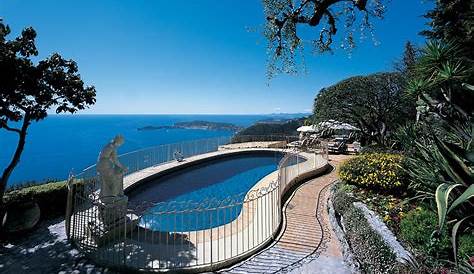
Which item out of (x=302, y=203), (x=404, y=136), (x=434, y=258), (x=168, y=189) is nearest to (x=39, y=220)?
(x=168, y=189)

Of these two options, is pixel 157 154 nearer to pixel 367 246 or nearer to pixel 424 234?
pixel 367 246

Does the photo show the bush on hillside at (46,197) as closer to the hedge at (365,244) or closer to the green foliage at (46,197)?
the green foliage at (46,197)

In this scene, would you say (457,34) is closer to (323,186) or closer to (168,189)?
(323,186)

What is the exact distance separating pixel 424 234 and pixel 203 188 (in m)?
9.48

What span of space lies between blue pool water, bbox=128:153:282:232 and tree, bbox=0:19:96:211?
13.4 ft

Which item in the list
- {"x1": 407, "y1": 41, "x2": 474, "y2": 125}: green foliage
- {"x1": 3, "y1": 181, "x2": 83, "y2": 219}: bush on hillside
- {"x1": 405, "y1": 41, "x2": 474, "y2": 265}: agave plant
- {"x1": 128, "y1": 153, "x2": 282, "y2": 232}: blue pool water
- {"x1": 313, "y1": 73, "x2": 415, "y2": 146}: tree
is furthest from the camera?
{"x1": 313, "y1": 73, "x2": 415, "y2": 146}: tree

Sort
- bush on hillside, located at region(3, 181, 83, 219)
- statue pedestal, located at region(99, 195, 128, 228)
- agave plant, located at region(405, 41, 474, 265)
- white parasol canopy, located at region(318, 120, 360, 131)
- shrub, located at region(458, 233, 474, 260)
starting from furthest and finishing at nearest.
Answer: white parasol canopy, located at region(318, 120, 360, 131) → bush on hillside, located at region(3, 181, 83, 219) → statue pedestal, located at region(99, 195, 128, 228) → shrub, located at region(458, 233, 474, 260) → agave plant, located at region(405, 41, 474, 265)

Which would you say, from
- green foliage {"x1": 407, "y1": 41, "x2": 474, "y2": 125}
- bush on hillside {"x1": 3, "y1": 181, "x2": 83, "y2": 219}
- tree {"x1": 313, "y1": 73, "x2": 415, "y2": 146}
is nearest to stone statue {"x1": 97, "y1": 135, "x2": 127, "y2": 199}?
bush on hillside {"x1": 3, "y1": 181, "x2": 83, "y2": 219}

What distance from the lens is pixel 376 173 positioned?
27.8ft

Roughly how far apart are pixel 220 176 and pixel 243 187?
257cm

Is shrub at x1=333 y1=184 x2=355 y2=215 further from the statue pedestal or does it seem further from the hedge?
the statue pedestal

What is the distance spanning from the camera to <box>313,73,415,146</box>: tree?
1866cm

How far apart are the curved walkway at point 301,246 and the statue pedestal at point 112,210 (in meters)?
3.09

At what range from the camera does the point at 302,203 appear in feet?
30.0
